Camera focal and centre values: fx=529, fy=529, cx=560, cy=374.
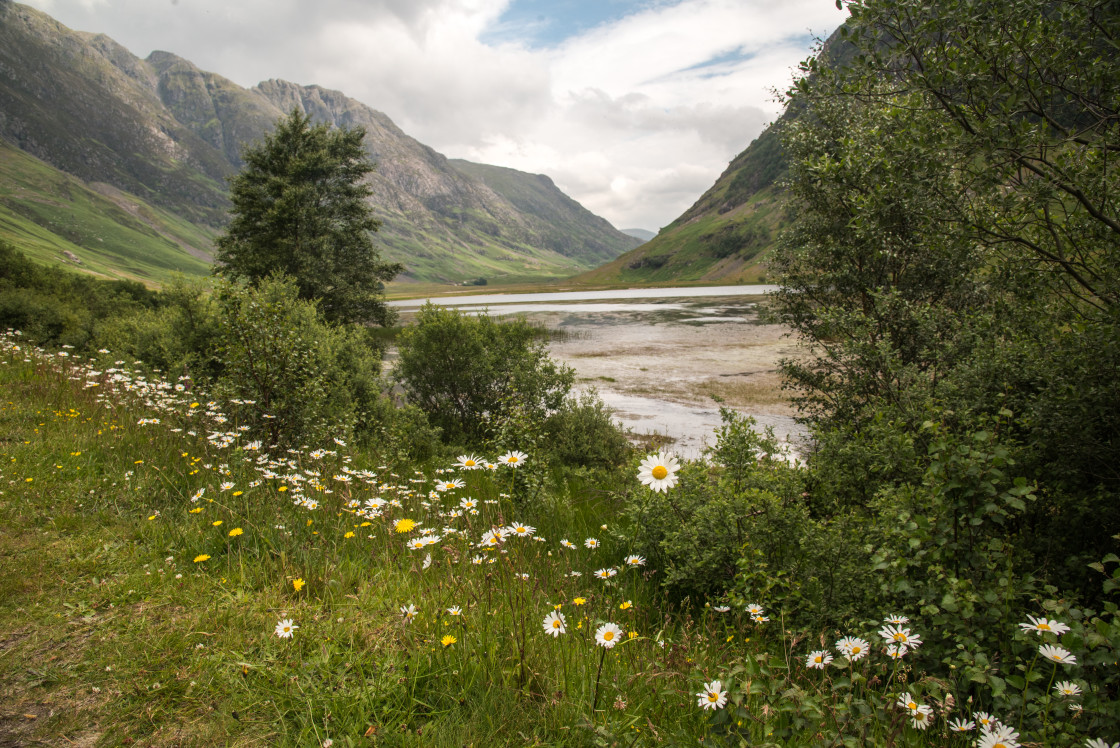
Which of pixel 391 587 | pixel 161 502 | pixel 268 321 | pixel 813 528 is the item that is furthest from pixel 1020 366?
pixel 268 321

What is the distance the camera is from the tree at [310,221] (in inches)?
1141

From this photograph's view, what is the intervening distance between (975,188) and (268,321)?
33.7 ft

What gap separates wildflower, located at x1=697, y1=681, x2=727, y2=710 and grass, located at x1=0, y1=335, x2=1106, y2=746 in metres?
0.05

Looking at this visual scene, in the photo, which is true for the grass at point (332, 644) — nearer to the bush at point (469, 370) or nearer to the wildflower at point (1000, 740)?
the wildflower at point (1000, 740)

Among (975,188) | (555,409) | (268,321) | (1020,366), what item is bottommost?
(555,409)

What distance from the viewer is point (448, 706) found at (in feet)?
9.96

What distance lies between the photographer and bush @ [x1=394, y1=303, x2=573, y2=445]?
53.2 ft

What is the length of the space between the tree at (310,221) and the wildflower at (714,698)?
2997cm

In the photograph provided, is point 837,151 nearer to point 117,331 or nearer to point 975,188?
point 975,188

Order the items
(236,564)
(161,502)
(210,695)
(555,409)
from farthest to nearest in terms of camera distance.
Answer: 1. (555,409)
2. (161,502)
3. (236,564)
4. (210,695)

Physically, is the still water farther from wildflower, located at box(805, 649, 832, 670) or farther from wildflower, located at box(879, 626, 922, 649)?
wildflower, located at box(805, 649, 832, 670)

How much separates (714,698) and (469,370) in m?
14.9

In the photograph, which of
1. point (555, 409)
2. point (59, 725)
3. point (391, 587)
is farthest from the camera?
point (555, 409)

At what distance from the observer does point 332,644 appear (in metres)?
3.40
